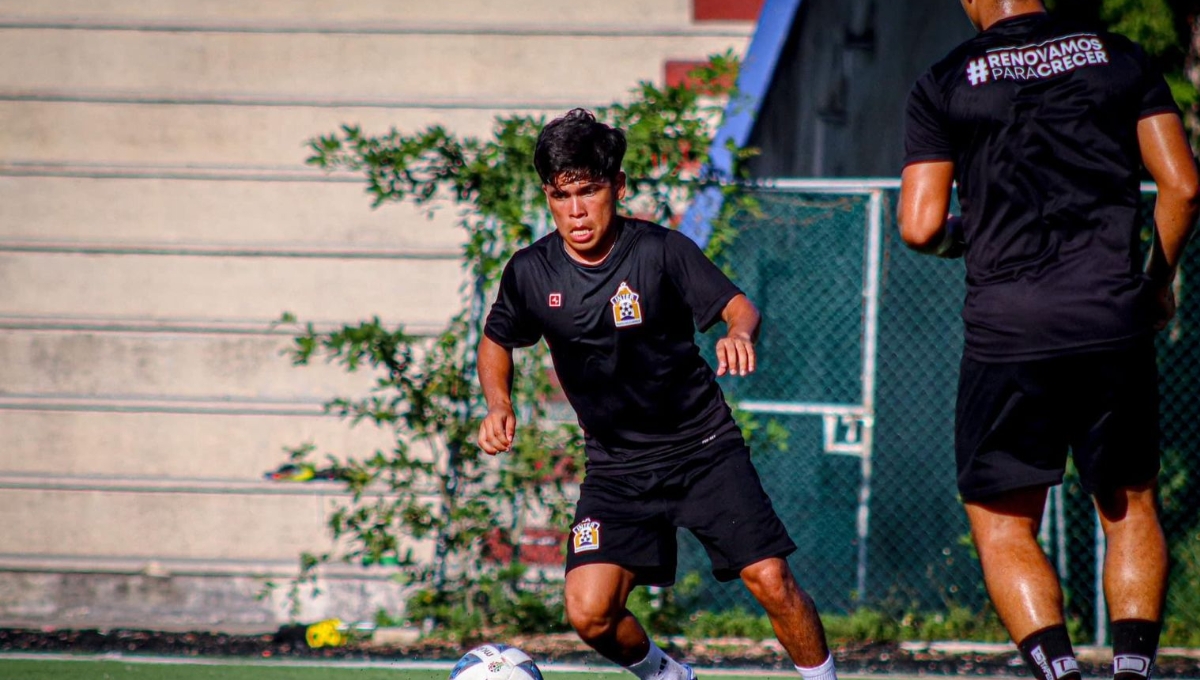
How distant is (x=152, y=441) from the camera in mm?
7887

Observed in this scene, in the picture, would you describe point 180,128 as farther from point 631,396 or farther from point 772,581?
point 772,581

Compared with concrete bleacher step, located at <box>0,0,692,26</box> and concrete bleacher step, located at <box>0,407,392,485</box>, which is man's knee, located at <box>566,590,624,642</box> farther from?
concrete bleacher step, located at <box>0,0,692,26</box>

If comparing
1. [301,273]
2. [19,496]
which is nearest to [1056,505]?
[301,273]

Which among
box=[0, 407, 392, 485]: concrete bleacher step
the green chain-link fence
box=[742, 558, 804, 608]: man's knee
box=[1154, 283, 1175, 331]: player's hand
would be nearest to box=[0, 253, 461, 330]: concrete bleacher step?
box=[0, 407, 392, 485]: concrete bleacher step

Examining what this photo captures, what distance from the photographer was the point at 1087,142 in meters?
3.14

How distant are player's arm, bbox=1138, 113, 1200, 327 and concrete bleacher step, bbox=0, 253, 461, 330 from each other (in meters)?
5.29

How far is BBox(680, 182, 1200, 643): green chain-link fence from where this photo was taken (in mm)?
6832

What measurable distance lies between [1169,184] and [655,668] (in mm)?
2191

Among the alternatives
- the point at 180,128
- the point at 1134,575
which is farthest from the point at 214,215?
the point at 1134,575

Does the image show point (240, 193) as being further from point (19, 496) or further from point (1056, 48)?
point (1056, 48)

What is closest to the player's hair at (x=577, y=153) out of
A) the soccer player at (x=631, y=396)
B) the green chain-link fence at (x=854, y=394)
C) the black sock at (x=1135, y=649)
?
the soccer player at (x=631, y=396)

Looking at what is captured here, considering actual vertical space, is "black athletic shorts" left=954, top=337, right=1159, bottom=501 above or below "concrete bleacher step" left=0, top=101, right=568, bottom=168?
below

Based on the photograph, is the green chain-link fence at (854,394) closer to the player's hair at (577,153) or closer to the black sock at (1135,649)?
the player's hair at (577,153)

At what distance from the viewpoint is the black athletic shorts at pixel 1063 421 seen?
3.11 m
